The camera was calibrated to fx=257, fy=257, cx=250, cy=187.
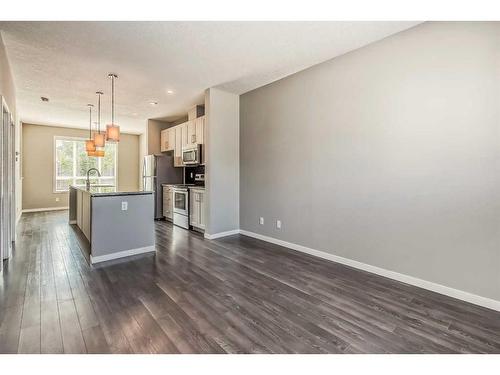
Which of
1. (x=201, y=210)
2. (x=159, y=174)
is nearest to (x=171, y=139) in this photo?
(x=159, y=174)

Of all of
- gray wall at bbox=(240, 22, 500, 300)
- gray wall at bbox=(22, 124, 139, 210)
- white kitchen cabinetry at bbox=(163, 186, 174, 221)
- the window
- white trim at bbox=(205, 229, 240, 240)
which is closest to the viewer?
gray wall at bbox=(240, 22, 500, 300)

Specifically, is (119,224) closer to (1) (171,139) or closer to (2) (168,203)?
(2) (168,203)

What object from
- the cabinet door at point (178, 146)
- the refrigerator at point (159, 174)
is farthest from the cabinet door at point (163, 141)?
the cabinet door at point (178, 146)

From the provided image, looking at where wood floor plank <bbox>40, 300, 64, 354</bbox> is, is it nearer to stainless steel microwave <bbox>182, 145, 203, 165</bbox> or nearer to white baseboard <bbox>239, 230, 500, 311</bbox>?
white baseboard <bbox>239, 230, 500, 311</bbox>

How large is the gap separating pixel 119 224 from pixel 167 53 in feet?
7.78

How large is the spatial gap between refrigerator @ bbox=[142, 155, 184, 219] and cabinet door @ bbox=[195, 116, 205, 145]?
1.54 metres

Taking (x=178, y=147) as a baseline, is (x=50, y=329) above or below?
below

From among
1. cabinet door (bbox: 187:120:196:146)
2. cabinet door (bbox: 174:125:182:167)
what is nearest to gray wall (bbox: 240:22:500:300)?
cabinet door (bbox: 187:120:196:146)

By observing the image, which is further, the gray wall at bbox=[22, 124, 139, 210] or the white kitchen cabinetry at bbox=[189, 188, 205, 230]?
the gray wall at bbox=[22, 124, 139, 210]

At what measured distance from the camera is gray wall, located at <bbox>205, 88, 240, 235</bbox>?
4.63 metres

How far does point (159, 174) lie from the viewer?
657 centimetres

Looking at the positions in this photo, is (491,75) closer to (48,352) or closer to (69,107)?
(48,352)

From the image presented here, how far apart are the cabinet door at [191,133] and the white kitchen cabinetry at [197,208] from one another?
1.14 meters

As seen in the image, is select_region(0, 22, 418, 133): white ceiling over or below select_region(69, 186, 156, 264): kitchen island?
over
